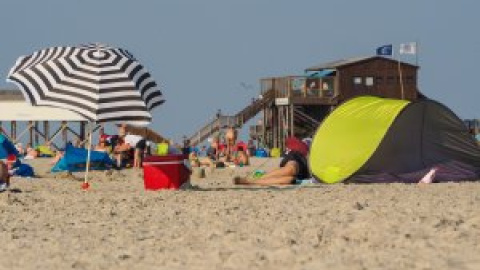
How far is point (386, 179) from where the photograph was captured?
16.0 metres

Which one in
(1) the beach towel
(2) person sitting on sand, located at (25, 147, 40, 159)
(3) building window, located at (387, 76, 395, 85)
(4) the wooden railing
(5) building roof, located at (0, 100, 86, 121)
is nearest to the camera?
(1) the beach towel

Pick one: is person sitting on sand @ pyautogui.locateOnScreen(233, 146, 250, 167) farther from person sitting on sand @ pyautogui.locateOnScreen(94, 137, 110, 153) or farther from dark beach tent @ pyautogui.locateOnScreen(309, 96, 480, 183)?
dark beach tent @ pyautogui.locateOnScreen(309, 96, 480, 183)

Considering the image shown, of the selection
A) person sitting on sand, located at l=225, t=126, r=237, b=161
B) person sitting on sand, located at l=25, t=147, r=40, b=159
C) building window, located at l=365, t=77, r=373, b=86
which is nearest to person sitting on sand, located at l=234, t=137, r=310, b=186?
person sitting on sand, located at l=225, t=126, r=237, b=161

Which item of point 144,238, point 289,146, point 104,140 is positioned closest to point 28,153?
point 104,140

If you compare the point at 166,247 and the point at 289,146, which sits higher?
the point at 289,146

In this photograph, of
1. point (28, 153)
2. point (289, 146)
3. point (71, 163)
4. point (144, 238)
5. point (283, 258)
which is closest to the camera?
point (283, 258)

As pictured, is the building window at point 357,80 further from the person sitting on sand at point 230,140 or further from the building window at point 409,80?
the person sitting on sand at point 230,140

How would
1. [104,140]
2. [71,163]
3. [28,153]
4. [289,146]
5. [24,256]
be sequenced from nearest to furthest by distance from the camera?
[24,256] → [289,146] → [71,163] → [104,140] → [28,153]

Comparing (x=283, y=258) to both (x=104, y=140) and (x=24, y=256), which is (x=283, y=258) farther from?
(x=104, y=140)

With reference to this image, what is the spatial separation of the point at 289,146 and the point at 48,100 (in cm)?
418

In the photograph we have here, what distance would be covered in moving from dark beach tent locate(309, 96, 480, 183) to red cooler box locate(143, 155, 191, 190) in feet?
9.70

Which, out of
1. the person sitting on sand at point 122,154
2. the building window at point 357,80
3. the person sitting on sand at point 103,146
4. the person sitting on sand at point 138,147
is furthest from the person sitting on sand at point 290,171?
the building window at point 357,80

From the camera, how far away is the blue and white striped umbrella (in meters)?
13.0

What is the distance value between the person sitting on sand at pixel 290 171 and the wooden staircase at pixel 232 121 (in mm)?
31236
